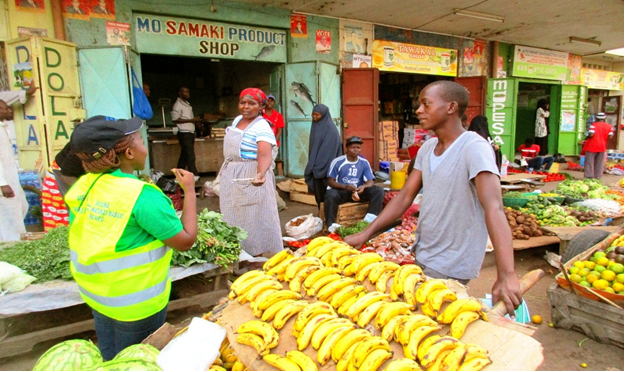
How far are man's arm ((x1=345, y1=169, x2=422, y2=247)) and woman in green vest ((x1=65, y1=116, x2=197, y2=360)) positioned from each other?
3.89 feet

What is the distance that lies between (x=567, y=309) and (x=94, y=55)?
24.6ft

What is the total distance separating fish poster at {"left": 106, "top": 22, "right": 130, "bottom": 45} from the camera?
712 cm

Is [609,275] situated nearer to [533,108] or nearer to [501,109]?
[501,109]

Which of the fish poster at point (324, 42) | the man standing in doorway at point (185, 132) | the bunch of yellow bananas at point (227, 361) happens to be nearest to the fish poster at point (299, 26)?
the fish poster at point (324, 42)

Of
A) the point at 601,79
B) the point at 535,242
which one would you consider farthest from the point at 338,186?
the point at 601,79

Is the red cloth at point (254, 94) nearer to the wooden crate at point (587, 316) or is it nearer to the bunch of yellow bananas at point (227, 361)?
the bunch of yellow bananas at point (227, 361)

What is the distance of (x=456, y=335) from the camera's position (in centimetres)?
165

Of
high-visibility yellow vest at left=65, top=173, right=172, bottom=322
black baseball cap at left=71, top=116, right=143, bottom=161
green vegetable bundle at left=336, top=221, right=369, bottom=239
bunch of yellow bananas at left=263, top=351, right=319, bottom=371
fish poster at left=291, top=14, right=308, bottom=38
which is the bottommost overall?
green vegetable bundle at left=336, top=221, right=369, bottom=239

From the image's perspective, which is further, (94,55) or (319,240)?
(94,55)

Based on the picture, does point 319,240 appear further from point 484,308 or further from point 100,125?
point 100,125

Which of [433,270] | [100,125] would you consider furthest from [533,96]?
[100,125]

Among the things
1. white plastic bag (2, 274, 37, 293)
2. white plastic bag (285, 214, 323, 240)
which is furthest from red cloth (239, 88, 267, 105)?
white plastic bag (285, 214, 323, 240)

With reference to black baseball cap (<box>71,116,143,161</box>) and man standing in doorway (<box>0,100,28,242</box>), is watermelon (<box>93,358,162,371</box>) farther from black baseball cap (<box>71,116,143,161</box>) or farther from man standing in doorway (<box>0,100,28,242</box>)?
man standing in doorway (<box>0,100,28,242</box>)

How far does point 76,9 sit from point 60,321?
5660 millimetres
